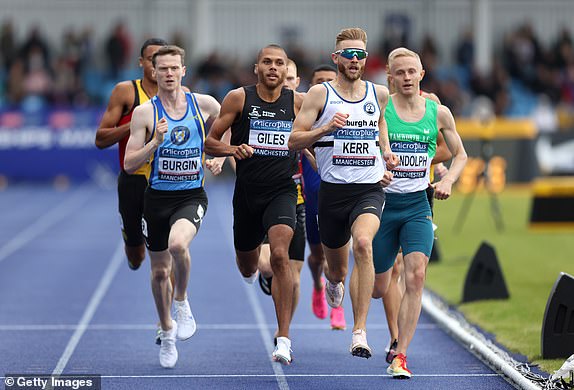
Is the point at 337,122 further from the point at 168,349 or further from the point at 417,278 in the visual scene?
the point at 168,349

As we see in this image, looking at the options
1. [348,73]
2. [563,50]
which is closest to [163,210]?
[348,73]

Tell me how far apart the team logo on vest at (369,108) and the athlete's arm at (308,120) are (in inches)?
11.2

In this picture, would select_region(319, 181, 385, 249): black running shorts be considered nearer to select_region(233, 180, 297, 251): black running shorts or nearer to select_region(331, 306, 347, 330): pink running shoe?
select_region(233, 180, 297, 251): black running shorts

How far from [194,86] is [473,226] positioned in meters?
12.3

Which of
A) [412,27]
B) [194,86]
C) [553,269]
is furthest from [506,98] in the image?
[553,269]

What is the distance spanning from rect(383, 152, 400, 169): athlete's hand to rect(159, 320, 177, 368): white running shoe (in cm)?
221

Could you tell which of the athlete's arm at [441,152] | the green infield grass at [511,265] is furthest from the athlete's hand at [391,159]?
the green infield grass at [511,265]

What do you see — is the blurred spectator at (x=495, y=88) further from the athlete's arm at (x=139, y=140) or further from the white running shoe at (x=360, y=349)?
the white running shoe at (x=360, y=349)

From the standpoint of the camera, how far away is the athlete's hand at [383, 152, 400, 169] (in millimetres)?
8430

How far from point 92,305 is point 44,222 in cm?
1018

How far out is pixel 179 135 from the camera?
884 centimetres

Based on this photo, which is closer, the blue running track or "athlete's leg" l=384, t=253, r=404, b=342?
the blue running track

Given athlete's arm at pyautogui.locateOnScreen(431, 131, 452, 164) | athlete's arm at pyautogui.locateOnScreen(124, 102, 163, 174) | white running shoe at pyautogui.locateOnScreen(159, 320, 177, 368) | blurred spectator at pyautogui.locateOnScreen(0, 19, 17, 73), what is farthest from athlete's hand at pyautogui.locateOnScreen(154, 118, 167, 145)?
blurred spectator at pyautogui.locateOnScreen(0, 19, 17, 73)

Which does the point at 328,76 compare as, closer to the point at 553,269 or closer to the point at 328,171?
the point at 328,171
